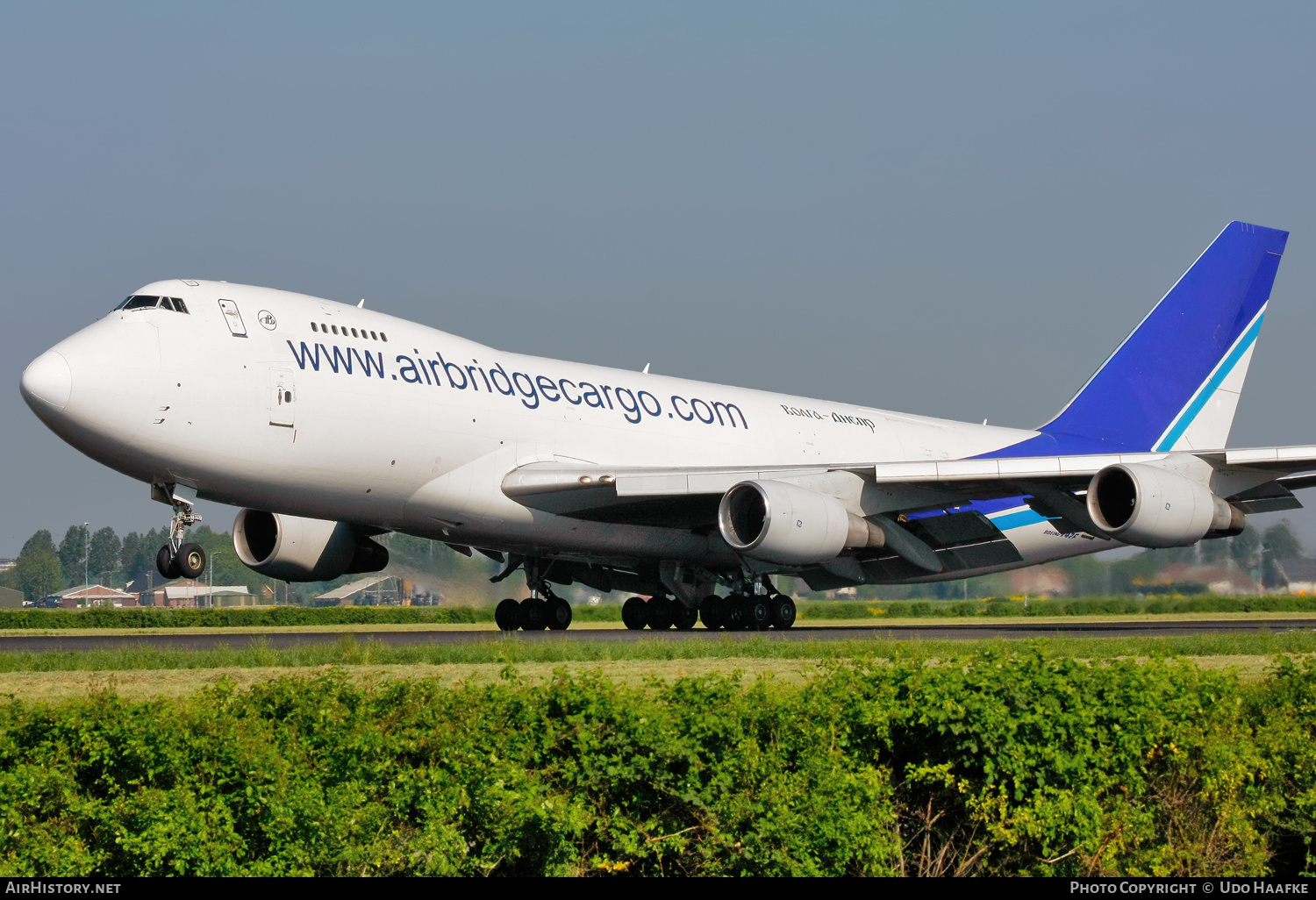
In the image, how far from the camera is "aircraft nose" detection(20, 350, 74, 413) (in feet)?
55.6

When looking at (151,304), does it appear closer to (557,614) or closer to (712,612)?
(557,614)

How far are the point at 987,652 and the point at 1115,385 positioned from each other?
2378 cm

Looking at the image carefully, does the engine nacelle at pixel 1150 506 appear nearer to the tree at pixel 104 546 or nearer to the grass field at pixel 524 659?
the grass field at pixel 524 659

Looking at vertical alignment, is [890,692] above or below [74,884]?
above

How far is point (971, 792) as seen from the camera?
848 cm

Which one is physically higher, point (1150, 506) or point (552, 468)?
point (552, 468)

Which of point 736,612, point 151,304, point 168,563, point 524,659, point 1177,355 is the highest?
point 1177,355

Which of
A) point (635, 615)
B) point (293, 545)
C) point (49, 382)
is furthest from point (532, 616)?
point (49, 382)

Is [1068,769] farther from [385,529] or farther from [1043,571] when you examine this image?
[1043,571]

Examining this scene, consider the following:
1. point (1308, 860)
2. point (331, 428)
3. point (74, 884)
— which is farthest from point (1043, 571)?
point (74, 884)

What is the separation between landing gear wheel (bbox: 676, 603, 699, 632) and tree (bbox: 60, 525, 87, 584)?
73.8 m

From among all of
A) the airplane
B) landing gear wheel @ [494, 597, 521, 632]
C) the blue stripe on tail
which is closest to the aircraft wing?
the airplane

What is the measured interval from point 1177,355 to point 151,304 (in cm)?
2342

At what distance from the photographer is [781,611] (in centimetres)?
2417
